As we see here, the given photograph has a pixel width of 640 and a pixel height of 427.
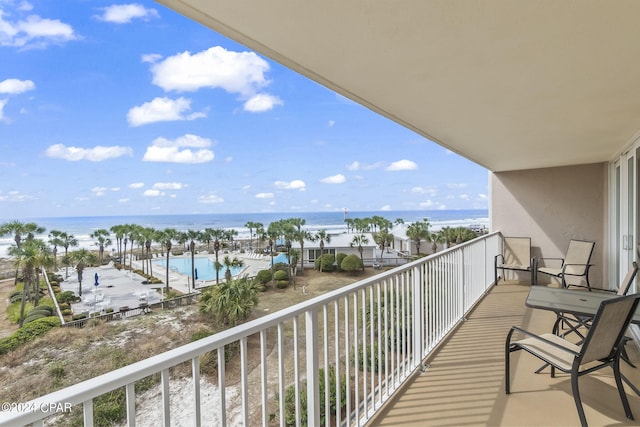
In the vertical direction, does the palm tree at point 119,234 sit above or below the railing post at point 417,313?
below

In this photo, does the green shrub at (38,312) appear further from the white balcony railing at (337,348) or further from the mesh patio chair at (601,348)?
the mesh patio chair at (601,348)

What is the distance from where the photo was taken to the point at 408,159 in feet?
218

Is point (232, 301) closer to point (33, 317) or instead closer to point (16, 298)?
point (33, 317)

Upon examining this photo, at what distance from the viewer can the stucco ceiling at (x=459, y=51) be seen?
1.33m

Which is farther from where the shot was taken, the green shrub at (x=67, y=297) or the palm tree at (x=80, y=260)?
the palm tree at (x=80, y=260)

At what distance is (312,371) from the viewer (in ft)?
5.19

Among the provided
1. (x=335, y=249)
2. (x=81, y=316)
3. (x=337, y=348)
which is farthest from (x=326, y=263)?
(x=337, y=348)

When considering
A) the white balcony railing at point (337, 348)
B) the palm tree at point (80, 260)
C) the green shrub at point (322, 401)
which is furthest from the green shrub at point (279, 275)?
the white balcony railing at point (337, 348)

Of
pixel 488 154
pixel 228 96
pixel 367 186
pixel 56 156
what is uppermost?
pixel 228 96

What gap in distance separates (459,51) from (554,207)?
5.89 m

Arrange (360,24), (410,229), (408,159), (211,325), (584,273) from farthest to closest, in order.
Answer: (408,159) → (410,229) → (211,325) → (584,273) → (360,24)

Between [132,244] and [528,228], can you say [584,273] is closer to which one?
[528,228]

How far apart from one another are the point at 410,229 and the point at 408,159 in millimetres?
36471

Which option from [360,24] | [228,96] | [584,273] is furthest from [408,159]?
[360,24]
